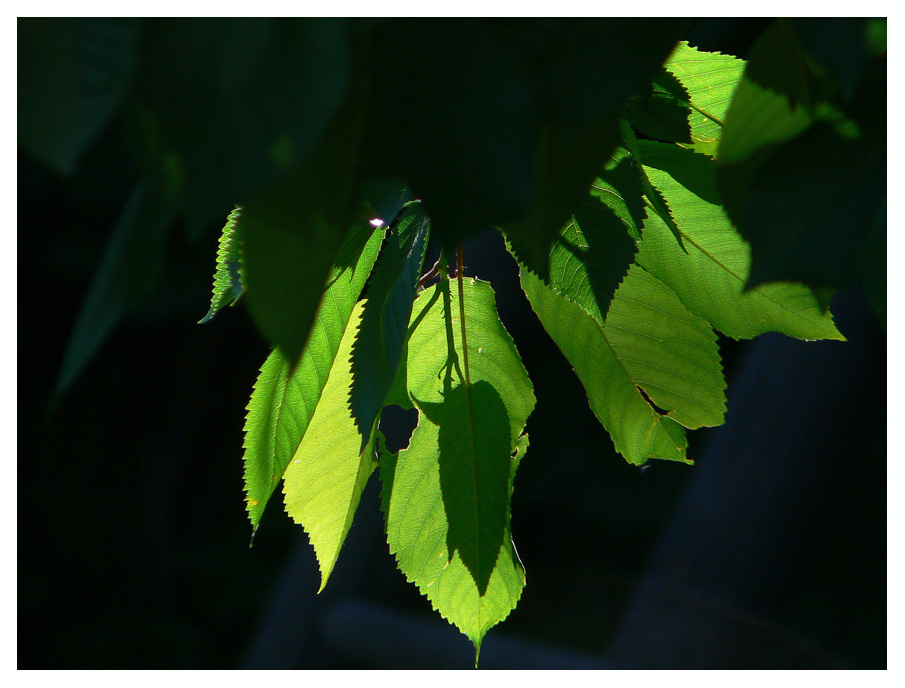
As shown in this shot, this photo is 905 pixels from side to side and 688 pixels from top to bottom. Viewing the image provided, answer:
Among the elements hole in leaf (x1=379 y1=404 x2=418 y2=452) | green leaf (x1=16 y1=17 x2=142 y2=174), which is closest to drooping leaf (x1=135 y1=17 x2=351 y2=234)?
green leaf (x1=16 y1=17 x2=142 y2=174)

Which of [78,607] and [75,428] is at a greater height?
[75,428]

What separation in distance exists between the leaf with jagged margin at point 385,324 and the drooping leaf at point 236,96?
0.13 meters

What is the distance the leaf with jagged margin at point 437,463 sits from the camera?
0.36m

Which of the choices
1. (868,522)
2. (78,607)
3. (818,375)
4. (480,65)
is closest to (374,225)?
(480,65)

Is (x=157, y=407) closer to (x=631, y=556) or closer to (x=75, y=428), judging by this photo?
(x=75, y=428)

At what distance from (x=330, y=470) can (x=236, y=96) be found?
0.76 ft

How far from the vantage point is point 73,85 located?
0.17m

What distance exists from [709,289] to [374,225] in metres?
0.16

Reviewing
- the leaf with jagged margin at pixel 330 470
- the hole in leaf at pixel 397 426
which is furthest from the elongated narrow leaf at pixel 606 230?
the hole in leaf at pixel 397 426

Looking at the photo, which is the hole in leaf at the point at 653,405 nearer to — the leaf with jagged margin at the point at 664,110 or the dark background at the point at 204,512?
the leaf with jagged margin at the point at 664,110

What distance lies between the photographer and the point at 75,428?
2.83m

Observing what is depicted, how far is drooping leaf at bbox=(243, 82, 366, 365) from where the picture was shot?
185 mm

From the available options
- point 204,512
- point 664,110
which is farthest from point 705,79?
point 204,512

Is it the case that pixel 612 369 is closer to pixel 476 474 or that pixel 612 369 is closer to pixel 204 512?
pixel 476 474
